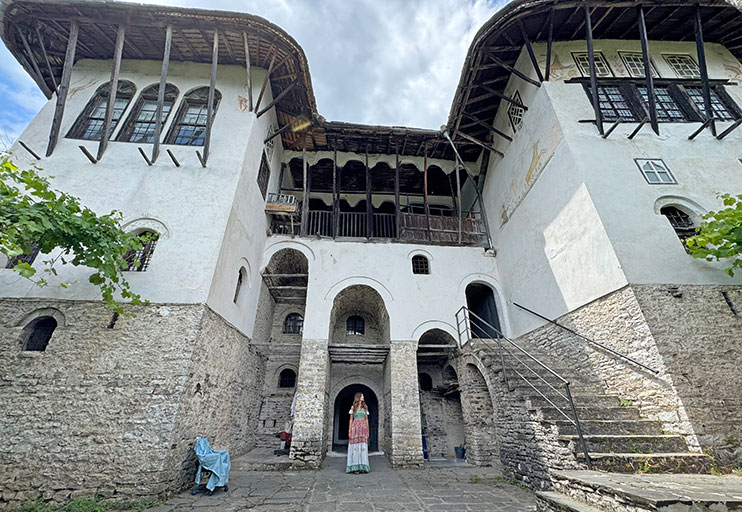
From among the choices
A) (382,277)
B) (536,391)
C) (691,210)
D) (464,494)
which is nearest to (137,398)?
(464,494)

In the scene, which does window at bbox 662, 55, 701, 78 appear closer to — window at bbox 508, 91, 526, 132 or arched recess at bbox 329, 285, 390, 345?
window at bbox 508, 91, 526, 132

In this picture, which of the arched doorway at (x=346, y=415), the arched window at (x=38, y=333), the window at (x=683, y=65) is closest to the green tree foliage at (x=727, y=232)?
the window at (x=683, y=65)

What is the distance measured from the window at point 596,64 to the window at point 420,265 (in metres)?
6.70

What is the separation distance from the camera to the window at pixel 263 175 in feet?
30.3

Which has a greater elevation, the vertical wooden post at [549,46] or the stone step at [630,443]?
the vertical wooden post at [549,46]

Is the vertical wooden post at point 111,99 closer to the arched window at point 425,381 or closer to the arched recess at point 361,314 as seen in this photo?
the arched recess at point 361,314

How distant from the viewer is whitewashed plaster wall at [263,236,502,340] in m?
8.70

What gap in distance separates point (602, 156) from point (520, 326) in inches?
181

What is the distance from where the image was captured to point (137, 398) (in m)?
5.14

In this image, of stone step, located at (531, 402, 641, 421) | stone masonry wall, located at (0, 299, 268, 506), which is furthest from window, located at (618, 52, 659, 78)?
stone masonry wall, located at (0, 299, 268, 506)

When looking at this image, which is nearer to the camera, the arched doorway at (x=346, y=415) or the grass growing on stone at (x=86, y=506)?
the grass growing on stone at (x=86, y=506)

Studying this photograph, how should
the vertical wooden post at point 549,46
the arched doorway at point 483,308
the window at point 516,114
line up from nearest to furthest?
1. the vertical wooden post at point 549,46
2. the window at point 516,114
3. the arched doorway at point 483,308

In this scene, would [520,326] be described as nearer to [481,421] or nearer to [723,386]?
[481,421]

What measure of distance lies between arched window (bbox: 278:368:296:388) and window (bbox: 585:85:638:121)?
11.3 meters
